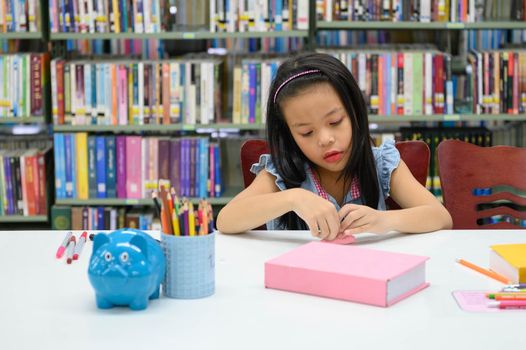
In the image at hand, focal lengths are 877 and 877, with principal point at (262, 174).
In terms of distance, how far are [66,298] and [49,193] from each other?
2.35m

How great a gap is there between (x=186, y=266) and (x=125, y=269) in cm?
11

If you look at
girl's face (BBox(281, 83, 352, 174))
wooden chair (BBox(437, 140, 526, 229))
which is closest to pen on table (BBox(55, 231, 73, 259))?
girl's face (BBox(281, 83, 352, 174))

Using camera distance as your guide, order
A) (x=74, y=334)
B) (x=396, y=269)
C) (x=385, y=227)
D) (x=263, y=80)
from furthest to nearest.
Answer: (x=263, y=80) → (x=385, y=227) → (x=396, y=269) → (x=74, y=334)

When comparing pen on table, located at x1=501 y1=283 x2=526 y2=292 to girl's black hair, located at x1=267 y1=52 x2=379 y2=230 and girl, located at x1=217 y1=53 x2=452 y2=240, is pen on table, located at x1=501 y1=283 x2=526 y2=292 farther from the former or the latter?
girl's black hair, located at x1=267 y1=52 x2=379 y2=230

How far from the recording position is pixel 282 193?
1.75 meters

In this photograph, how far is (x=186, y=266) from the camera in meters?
1.31

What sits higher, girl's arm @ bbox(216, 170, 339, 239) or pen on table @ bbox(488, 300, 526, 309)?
girl's arm @ bbox(216, 170, 339, 239)

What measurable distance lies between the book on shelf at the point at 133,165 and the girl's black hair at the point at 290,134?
151 centimetres

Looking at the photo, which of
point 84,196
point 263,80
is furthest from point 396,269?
point 84,196

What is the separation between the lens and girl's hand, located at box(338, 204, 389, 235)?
1.63 metres

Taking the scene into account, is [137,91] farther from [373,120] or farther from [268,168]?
[268,168]

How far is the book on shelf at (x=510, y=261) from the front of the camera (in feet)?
4.49

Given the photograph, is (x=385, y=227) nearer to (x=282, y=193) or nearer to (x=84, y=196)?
(x=282, y=193)

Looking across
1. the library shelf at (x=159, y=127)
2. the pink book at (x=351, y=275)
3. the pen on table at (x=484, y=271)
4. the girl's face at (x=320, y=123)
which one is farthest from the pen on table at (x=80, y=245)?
the library shelf at (x=159, y=127)
